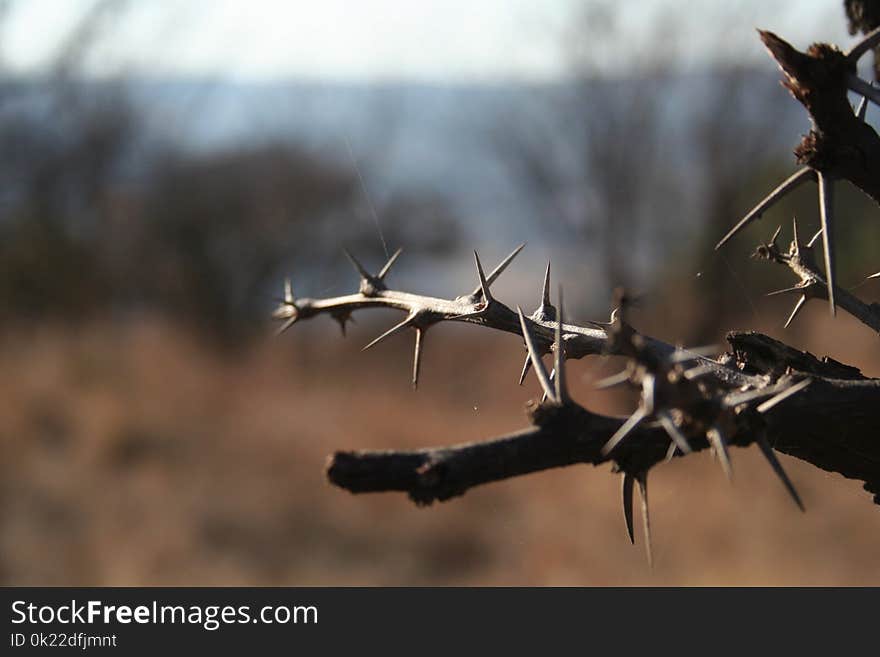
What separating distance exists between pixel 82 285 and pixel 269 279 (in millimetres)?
4379

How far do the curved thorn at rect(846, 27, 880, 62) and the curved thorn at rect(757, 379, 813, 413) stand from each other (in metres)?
0.34

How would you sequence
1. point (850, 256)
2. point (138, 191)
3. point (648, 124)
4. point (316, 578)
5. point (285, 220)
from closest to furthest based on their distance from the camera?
1. point (316, 578)
2. point (648, 124)
3. point (850, 256)
4. point (138, 191)
5. point (285, 220)

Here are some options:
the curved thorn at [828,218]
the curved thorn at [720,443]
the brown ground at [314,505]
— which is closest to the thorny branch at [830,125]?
the curved thorn at [828,218]

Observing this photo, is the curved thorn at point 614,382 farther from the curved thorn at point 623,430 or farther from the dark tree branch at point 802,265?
the dark tree branch at point 802,265

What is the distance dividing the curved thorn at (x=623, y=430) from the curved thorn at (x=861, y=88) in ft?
1.39

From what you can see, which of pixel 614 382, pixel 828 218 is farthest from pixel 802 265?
pixel 614 382

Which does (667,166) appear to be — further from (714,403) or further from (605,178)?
(714,403)

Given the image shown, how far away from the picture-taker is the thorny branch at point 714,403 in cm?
82

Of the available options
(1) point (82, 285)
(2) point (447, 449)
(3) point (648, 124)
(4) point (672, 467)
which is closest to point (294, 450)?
→ (4) point (672, 467)

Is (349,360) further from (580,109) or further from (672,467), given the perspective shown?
(672,467)

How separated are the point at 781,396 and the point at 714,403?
0.14 m

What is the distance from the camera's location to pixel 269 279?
67.8 ft

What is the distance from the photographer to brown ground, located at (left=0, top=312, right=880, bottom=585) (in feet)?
26.8

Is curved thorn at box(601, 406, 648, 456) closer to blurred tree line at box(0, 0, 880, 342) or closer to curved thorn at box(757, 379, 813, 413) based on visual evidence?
curved thorn at box(757, 379, 813, 413)
